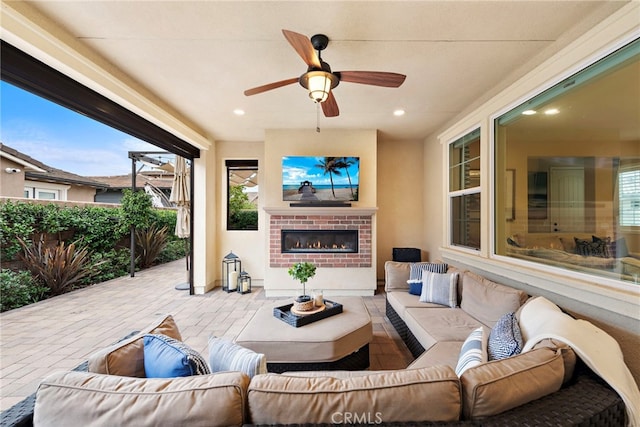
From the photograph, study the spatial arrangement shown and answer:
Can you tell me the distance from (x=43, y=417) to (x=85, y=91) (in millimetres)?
2615

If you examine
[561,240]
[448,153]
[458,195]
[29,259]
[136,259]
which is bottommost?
[136,259]

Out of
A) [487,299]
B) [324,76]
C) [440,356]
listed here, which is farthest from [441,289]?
[324,76]

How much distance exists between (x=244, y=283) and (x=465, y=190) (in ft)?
12.2

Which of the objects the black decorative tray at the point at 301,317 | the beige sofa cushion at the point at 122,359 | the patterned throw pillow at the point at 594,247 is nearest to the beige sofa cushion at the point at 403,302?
the black decorative tray at the point at 301,317

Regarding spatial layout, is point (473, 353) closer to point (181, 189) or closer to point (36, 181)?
point (181, 189)

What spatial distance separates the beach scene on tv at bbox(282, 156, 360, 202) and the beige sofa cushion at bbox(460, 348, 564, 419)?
3.29m

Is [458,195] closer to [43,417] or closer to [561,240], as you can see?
[561,240]

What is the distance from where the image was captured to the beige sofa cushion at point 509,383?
87 centimetres

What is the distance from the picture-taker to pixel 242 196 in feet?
16.4

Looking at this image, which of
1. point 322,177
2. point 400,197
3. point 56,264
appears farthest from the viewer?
point 400,197

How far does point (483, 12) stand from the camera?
1.72 metres

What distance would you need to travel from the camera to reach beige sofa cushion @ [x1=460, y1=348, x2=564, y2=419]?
87 cm

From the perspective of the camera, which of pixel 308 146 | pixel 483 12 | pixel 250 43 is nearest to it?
pixel 483 12

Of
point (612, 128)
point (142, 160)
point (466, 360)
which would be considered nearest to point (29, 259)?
point (142, 160)
